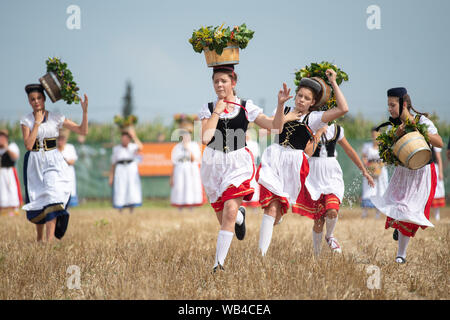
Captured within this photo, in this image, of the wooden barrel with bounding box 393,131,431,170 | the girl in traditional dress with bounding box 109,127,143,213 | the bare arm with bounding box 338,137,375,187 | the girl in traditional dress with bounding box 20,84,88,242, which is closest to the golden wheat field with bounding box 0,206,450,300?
the girl in traditional dress with bounding box 20,84,88,242

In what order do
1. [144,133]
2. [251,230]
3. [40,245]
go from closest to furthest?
[40,245] < [251,230] < [144,133]

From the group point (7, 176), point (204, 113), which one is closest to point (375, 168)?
point (204, 113)

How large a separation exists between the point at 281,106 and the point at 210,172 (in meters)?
1.02

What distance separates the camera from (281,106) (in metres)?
4.52

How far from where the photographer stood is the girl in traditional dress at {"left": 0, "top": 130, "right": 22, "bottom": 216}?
40.9 feet

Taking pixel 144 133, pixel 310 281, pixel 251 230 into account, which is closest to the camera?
pixel 310 281

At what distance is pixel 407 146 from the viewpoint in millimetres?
5160

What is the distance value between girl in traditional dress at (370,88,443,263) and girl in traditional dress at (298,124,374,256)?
39cm

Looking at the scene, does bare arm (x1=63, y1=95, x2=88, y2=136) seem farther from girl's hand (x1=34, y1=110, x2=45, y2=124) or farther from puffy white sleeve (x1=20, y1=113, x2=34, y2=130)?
puffy white sleeve (x1=20, y1=113, x2=34, y2=130)

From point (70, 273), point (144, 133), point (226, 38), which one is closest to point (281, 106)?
point (226, 38)

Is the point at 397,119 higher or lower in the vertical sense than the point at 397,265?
higher

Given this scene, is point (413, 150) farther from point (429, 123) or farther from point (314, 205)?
point (314, 205)
